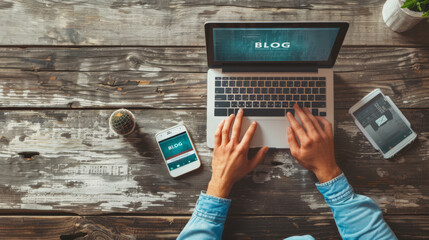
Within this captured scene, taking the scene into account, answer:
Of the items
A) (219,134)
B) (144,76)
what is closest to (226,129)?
(219,134)

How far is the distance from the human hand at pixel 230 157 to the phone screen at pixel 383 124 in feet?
1.26

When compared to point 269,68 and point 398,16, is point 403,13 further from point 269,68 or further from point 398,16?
point 269,68

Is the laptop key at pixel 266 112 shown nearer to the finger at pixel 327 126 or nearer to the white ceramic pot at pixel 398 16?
the finger at pixel 327 126

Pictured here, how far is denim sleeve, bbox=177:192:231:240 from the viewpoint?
97 cm

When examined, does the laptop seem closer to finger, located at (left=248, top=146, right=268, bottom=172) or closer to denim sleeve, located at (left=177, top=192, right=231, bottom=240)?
finger, located at (left=248, top=146, right=268, bottom=172)

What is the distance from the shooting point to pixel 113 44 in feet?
3.74

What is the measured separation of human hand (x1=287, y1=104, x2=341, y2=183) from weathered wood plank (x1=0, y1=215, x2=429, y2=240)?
0.18 metres

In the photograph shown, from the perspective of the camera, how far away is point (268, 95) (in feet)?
3.45

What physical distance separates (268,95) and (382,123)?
41cm

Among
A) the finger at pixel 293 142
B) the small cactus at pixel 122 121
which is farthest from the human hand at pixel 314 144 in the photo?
the small cactus at pixel 122 121

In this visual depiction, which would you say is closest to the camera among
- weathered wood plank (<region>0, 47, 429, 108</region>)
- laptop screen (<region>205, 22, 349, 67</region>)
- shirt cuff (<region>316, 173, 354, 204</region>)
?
laptop screen (<region>205, 22, 349, 67</region>)

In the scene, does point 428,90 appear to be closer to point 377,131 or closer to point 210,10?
point 377,131

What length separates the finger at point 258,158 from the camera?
1.03 m

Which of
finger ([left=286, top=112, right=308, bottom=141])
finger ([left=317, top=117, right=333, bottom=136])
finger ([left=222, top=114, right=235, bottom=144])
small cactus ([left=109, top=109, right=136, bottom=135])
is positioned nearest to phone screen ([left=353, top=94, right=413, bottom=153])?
finger ([left=317, top=117, right=333, bottom=136])
